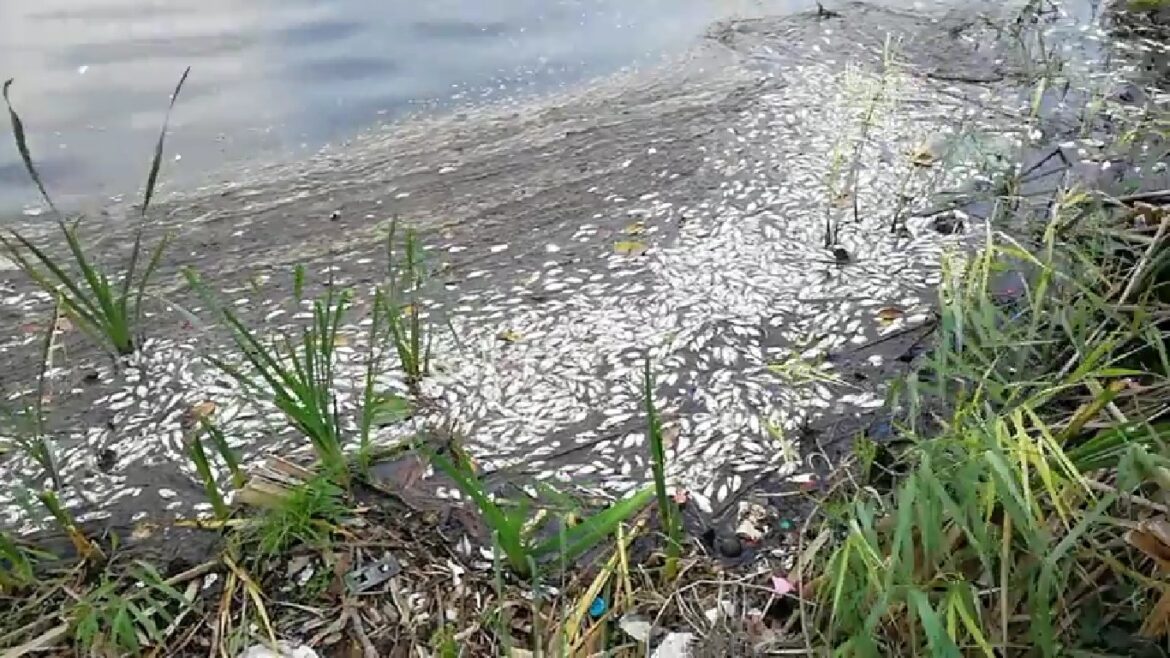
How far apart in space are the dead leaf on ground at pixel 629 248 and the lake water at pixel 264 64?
826 millimetres

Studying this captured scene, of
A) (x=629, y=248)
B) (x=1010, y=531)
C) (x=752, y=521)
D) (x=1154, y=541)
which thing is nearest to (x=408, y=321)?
(x=629, y=248)

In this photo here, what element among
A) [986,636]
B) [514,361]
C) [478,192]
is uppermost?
[478,192]

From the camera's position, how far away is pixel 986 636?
116cm

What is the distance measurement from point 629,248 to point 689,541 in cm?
78

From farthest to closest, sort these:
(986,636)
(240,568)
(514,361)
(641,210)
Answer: (641,210), (514,361), (240,568), (986,636)

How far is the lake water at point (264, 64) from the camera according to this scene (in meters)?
2.43

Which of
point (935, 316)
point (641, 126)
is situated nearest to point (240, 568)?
point (935, 316)

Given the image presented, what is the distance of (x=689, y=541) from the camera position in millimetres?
1460

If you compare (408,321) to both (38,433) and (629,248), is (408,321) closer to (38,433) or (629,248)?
(629,248)

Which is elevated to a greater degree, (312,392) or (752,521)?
(312,392)

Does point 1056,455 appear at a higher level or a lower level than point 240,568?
higher

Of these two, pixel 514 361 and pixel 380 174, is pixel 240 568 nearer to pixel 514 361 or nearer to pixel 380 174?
pixel 514 361

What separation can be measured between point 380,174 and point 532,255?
20.5 inches

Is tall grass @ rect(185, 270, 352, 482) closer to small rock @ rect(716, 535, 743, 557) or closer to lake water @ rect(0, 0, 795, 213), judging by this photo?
small rock @ rect(716, 535, 743, 557)
